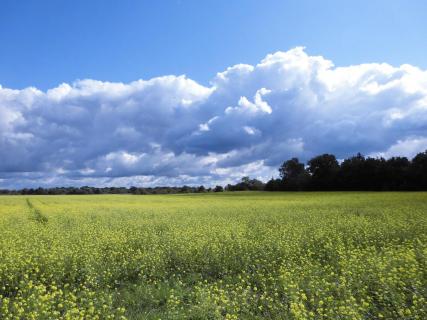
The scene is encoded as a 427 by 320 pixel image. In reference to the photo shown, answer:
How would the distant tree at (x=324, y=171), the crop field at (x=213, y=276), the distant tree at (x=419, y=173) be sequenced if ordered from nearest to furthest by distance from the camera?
the crop field at (x=213, y=276) < the distant tree at (x=419, y=173) < the distant tree at (x=324, y=171)

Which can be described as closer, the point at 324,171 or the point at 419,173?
the point at 419,173

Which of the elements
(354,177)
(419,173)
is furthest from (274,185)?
(419,173)

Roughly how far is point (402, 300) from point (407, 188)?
64833 mm

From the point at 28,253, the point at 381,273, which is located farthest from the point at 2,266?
the point at 381,273

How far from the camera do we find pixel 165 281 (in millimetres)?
9859

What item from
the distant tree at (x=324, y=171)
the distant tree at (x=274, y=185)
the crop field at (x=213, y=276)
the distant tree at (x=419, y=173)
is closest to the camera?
the crop field at (x=213, y=276)

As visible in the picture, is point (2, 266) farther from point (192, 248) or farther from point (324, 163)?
point (324, 163)

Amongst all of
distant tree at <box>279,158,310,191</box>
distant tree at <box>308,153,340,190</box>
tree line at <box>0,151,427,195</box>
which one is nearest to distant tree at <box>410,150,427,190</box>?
tree line at <box>0,151,427,195</box>

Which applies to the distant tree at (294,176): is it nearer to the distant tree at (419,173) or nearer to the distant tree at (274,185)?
the distant tree at (274,185)

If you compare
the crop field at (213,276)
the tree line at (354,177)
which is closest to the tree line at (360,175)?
the tree line at (354,177)

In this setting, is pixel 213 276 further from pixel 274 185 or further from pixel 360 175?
pixel 274 185

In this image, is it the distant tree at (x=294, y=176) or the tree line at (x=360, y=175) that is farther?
the distant tree at (x=294, y=176)

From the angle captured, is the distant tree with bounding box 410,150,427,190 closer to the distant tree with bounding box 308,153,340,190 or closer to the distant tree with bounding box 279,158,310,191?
the distant tree with bounding box 308,153,340,190

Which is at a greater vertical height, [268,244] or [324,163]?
[324,163]
